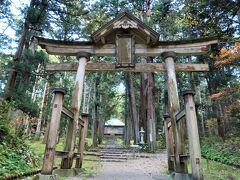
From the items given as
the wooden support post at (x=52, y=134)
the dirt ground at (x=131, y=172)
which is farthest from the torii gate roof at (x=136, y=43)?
the dirt ground at (x=131, y=172)

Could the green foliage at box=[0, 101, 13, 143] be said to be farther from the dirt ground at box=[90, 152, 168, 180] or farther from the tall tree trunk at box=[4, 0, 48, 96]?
the tall tree trunk at box=[4, 0, 48, 96]

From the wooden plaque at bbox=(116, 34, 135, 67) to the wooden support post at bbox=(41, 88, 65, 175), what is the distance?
2.45 meters

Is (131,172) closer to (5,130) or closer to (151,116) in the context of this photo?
(5,130)

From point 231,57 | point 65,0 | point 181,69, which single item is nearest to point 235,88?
point 231,57

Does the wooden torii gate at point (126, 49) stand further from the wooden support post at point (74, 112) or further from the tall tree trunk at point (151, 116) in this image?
the tall tree trunk at point (151, 116)

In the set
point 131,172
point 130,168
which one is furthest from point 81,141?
point 130,168

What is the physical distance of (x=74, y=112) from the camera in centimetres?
586

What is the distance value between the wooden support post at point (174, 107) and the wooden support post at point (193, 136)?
89cm

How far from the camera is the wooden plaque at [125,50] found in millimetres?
6527

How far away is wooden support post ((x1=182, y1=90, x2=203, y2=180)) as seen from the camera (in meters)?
4.00

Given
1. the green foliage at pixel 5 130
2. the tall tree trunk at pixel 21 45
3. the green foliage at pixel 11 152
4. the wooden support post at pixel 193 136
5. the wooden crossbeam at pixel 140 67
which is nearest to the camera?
the wooden support post at pixel 193 136

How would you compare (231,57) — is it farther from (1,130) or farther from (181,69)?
(1,130)

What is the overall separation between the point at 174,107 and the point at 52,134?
3.19 meters

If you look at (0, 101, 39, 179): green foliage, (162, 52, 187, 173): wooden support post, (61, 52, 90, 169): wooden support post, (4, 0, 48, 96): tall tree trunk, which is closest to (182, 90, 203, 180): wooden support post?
(162, 52, 187, 173): wooden support post
